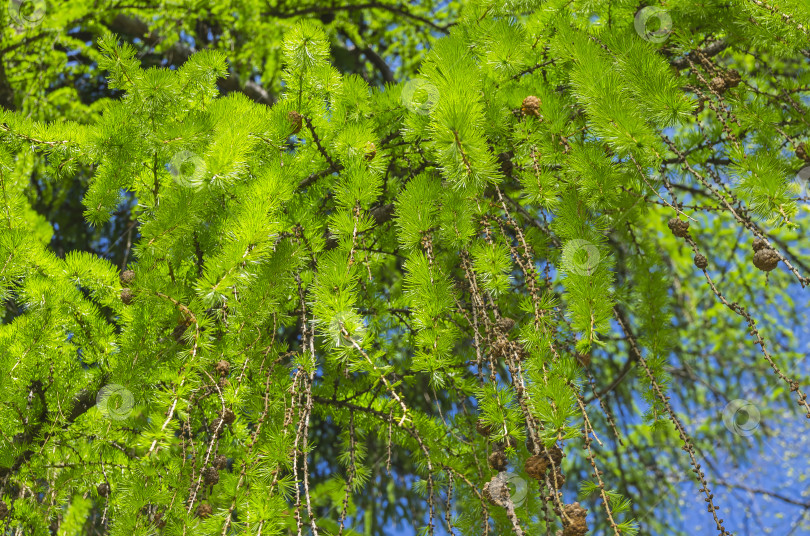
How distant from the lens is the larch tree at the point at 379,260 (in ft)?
3.54

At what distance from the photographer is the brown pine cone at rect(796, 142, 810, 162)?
130cm

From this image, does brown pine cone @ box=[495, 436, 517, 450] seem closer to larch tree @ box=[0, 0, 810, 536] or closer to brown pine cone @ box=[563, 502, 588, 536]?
larch tree @ box=[0, 0, 810, 536]

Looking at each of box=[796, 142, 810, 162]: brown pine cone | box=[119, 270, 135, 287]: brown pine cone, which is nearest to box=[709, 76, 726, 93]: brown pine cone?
box=[796, 142, 810, 162]: brown pine cone

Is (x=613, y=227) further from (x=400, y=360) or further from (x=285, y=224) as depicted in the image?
(x=285, y=224)

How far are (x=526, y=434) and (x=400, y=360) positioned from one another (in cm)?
74

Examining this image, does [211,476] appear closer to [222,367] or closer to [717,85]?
[222,367]

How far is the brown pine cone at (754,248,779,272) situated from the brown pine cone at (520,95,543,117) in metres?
0.52

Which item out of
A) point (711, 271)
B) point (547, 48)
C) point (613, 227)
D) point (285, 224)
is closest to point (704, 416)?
point (711, 271)

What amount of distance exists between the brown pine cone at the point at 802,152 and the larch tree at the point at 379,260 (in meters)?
0.07

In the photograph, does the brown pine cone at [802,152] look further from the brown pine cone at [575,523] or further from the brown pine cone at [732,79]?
the brown pine cone at [575,523]

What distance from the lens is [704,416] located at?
356cm

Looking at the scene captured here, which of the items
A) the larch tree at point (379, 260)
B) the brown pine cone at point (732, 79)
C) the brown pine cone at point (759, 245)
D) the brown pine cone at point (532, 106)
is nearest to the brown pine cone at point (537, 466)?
the larch tree at point (379, 260)

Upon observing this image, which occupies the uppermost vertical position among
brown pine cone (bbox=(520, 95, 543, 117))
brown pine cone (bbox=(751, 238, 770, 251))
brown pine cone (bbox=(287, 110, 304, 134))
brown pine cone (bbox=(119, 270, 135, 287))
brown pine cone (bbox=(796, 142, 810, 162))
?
brown pine cone (bbox=(796, 142, 810, 162))

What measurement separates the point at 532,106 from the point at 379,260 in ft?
1.84
